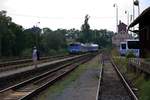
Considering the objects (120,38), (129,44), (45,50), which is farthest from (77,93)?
(45,50)

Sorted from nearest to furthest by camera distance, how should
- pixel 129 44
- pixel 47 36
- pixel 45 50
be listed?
1. pixel 129 44
2. pixel 45 50
3. pixel 47 36

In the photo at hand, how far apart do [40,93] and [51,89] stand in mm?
1974

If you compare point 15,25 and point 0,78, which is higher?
point 15,25

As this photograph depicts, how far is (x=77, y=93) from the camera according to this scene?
805 inches

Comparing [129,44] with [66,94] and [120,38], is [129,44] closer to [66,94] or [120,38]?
[120,38]

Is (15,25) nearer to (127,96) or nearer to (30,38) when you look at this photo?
(30,38)

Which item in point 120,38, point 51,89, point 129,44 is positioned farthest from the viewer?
point 120,38

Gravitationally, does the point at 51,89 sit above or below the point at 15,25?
below

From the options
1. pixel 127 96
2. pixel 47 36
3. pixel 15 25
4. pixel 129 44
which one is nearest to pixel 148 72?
pixel 127 96

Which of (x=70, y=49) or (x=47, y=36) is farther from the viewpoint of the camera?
(x=47, y=36)

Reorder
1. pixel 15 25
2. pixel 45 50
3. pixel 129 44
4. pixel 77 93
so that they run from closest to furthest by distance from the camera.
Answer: pixel 77 93 → pixel 129 44 → pixel 15 25 → pixel 45 50

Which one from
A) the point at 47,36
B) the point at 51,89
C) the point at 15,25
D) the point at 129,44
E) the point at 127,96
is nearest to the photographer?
the point at 127,96

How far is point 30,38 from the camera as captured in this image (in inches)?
4240

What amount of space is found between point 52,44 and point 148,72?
117949 millimetres
